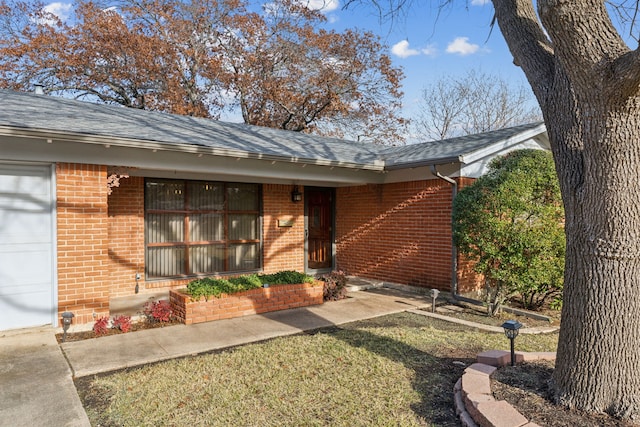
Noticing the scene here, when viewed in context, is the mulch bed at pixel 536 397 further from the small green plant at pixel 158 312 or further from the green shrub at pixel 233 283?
the small green plant at pixel 158 312

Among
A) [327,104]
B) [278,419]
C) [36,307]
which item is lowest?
[278,419]

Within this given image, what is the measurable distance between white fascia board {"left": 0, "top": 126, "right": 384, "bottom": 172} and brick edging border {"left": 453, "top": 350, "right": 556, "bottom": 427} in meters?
4.72

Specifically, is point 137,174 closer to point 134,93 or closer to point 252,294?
point 252,294

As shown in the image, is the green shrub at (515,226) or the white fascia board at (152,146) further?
the green shrub at (515,226)

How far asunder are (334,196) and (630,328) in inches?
329

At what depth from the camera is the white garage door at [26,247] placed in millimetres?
5375

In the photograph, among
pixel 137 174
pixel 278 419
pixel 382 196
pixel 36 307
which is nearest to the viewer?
pixel 278 419

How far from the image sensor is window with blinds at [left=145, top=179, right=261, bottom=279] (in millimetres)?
8312

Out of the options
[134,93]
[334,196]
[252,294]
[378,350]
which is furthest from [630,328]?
[134,93]

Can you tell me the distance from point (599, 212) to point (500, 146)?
5.34m

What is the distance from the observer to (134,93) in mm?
18391

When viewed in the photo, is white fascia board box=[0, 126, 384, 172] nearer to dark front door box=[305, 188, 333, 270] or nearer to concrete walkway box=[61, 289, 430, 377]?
concrete walkway box=[61, 289, 430, 377]

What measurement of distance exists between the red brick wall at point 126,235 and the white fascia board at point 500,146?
6288mm

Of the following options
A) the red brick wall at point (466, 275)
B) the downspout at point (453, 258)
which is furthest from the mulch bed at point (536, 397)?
the red brick wall at point (466, 275)
